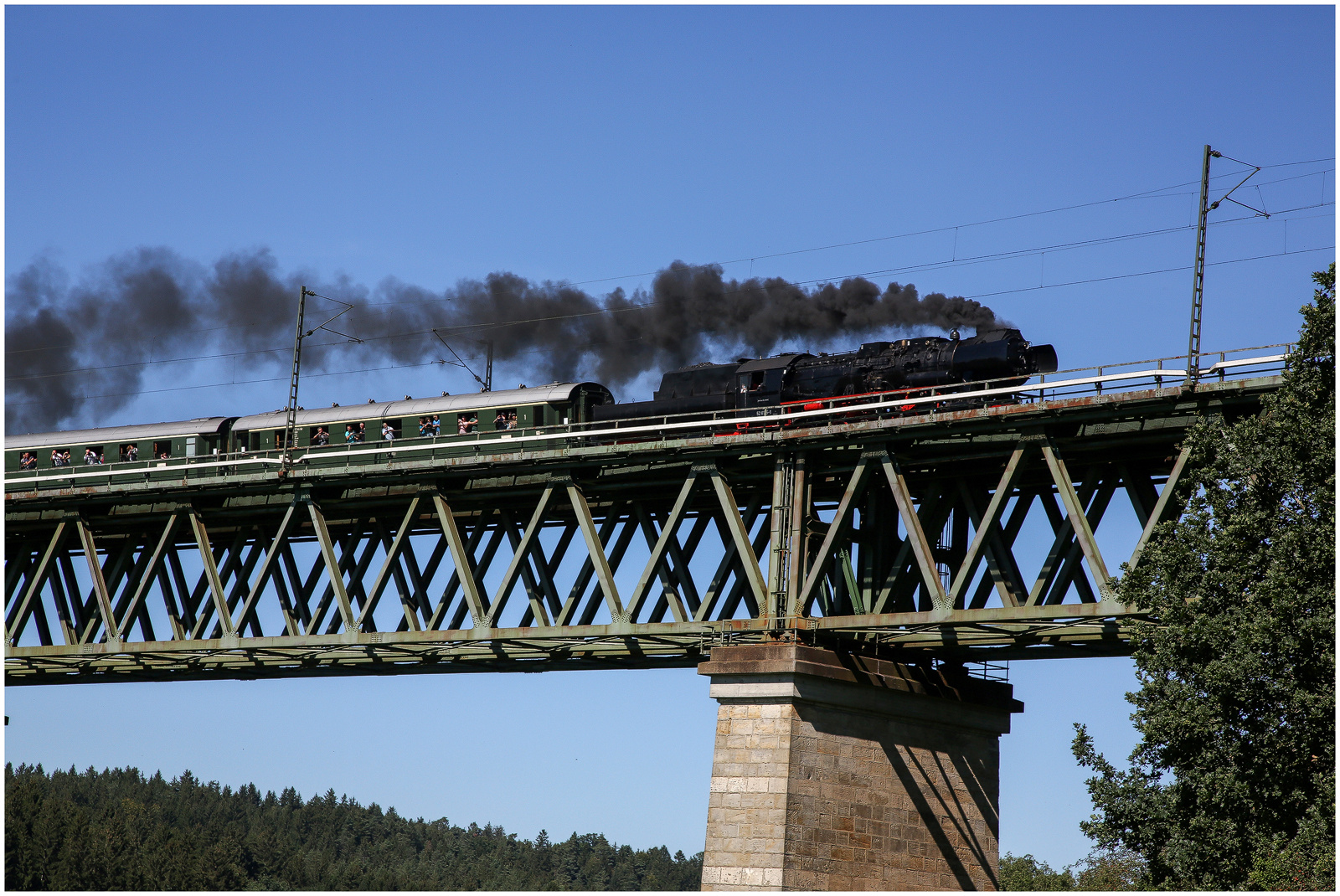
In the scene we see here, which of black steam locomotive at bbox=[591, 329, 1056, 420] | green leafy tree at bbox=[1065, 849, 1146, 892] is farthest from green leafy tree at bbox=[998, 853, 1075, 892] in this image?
black steam locomotive at bbox=[591, 329, 1056, 420]

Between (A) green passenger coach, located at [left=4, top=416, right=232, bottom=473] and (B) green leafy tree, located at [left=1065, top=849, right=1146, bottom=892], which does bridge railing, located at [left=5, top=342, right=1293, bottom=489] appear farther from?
(B) green leafy tree, located at [left=1065, top=849, right=1146, bottom=892]

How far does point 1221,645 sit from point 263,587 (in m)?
26.1

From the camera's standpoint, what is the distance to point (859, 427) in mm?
36500

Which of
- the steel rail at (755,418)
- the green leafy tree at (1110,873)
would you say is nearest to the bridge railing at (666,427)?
the steel rail at (755,418)

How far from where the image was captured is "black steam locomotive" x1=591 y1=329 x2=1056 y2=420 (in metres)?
40.6

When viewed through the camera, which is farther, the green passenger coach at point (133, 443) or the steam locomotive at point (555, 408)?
the green passenger coach at point (133, 443)

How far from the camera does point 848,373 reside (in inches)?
1689

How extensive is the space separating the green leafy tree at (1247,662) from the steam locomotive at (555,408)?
5975 mm

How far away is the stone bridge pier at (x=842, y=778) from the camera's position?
34.1 metres

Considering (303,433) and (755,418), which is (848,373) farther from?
(303,433)

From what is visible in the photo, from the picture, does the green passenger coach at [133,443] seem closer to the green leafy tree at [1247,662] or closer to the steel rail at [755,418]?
the steel rail at [755,418]

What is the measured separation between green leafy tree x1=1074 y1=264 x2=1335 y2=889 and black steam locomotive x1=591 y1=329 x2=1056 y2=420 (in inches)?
334

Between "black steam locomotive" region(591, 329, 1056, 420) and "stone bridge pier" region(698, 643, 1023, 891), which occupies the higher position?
"black steam locomotive" region(591, 329, 1056, 420)

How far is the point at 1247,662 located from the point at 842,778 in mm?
9718
